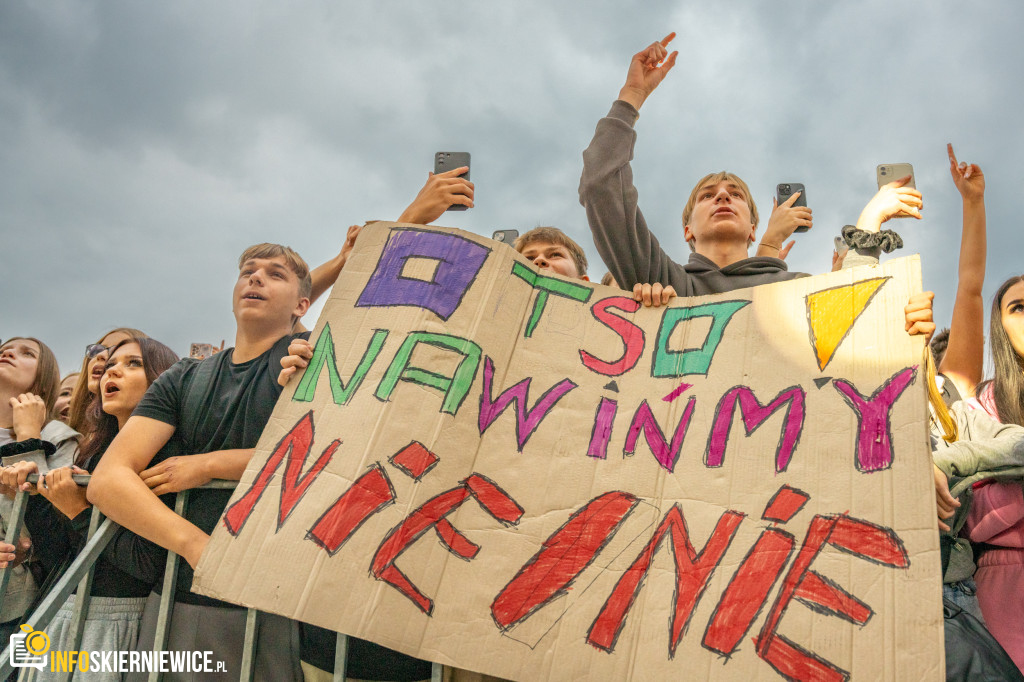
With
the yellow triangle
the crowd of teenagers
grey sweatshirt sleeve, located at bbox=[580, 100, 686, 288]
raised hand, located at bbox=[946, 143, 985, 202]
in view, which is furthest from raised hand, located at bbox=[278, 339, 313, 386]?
raised hand, located at bbox=[946, 143, 985, 202]

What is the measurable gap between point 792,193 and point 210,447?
2219 mm

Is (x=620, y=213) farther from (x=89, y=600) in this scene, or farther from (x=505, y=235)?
(x=89, y=600)

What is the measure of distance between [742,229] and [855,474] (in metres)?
1.29

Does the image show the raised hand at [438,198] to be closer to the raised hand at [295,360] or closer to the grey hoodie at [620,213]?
the grey hoodie at [620,213]

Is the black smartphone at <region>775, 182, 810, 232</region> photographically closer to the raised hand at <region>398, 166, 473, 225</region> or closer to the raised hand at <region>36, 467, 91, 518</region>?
the raised hand at <region>398, 166, 473, 225</region>

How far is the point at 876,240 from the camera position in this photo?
6.22 ft

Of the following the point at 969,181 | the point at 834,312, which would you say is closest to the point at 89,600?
the point at 834,312

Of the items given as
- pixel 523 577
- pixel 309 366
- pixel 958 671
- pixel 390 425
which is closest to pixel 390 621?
pixel 523 577

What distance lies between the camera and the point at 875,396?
1593 mm

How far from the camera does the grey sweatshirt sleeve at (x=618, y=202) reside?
2293mm

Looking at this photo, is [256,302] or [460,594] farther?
[256,302]

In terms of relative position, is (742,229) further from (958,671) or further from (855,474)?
→ (958,671)
